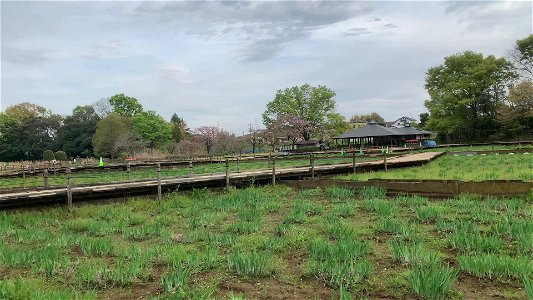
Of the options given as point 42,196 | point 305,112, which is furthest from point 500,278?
point 305,112

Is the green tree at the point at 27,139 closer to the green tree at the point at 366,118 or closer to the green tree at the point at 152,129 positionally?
the green tree at the point at 152,129

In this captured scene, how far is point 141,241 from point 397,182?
317 inches

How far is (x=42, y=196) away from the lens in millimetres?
11375

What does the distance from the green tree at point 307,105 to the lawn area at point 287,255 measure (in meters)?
55.9

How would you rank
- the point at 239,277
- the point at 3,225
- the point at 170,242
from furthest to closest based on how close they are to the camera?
1. the point at 3,225
2. the point at 170,242
3. the point at 239,277

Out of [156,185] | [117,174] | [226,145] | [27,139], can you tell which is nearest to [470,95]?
[226,145]

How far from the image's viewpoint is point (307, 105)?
218 feet

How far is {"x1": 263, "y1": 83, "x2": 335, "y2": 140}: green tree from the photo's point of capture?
6544cm

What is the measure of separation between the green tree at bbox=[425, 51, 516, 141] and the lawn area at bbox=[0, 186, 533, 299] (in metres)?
46.1

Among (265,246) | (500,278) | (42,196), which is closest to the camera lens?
(500,278)

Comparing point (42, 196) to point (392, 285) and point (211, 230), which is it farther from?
point (392, 285)

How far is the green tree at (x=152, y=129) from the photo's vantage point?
67.2 m

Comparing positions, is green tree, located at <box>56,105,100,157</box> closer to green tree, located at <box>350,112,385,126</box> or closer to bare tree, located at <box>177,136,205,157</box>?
bare tree, located at <box>177,136,205,157</box>

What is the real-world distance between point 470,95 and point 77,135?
2328 inches
